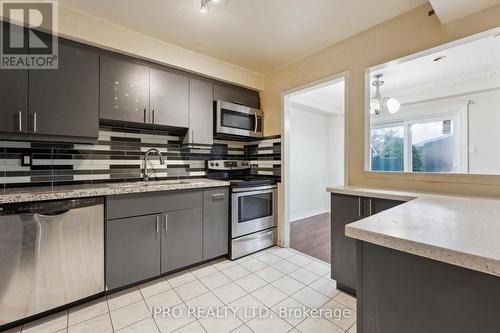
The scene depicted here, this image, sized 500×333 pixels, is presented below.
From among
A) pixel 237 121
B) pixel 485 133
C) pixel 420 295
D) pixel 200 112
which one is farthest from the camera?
pixel 485 133

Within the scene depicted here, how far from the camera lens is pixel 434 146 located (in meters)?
3.92

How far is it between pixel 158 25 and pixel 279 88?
1.58 meters

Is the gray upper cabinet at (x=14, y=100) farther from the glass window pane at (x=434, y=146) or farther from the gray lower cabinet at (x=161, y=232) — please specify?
the glass window pane at (x=434, y=146)

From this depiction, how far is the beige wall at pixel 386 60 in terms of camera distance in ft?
5.14

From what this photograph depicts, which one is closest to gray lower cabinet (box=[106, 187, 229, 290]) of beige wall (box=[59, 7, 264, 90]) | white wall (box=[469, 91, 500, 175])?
beige wall (box=[59, 7, 264, 90])

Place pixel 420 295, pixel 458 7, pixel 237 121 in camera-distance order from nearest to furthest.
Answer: pixel 420 295
pixel 458 7
pixel 237 121

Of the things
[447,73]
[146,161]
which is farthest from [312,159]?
[146,161]

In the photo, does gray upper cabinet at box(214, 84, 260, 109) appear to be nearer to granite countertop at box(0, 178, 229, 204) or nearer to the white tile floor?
granite countertop at box(0, 178, 229, 204)

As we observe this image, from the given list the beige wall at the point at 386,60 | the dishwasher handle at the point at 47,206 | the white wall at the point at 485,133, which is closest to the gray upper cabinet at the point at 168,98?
the dishwasher handle at the point at 47,206

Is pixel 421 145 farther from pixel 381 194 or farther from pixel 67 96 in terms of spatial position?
pixel 67 96

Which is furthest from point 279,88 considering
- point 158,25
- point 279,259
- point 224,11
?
point 279,259

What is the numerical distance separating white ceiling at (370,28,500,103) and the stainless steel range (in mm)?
1936

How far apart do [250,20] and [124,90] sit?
52.9 inches

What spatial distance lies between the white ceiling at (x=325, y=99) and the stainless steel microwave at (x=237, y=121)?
3.28ft
